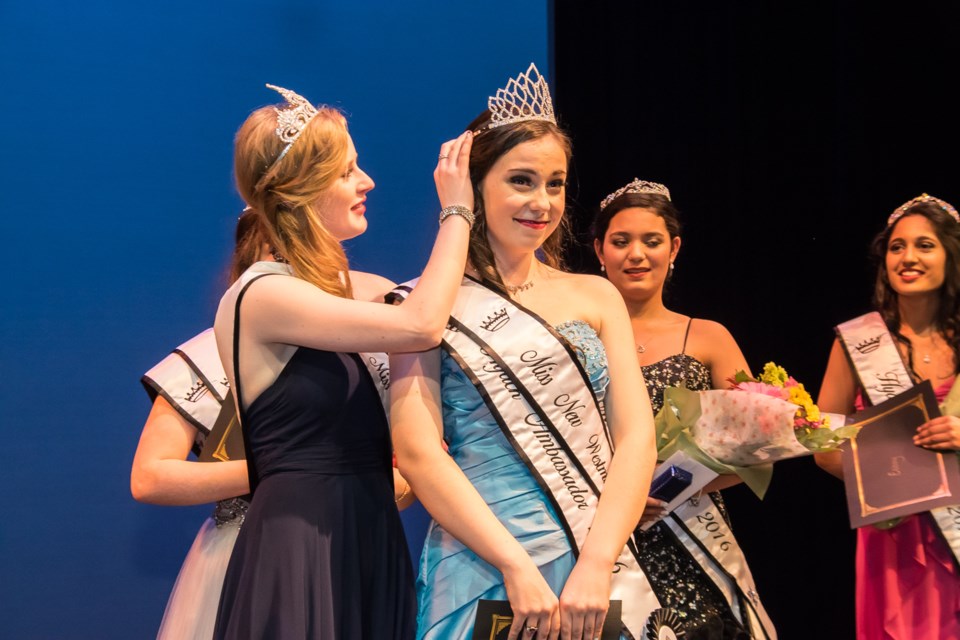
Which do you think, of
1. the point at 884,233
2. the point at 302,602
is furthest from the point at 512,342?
the point at 884,233

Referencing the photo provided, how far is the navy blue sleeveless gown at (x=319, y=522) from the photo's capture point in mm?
1577

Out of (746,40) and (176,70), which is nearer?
(176,70)

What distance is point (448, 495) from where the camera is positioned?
1617 mm

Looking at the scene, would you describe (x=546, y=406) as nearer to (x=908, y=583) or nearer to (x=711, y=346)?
(x=711, y=346)

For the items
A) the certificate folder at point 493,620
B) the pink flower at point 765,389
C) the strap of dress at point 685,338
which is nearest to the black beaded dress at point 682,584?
the strap of dress at point 685,338

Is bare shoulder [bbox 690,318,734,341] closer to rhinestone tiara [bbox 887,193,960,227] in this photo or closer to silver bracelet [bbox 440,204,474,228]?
rhinestone tiara [bbox 887,193,960,227]

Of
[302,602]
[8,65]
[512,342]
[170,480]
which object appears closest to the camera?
[302,602]

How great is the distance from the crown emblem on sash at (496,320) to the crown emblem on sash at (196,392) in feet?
2.65

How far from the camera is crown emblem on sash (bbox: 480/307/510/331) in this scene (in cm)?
177

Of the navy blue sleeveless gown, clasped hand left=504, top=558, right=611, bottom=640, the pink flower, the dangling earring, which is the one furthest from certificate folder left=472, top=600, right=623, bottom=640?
the pink flower

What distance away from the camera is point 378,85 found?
284 cm

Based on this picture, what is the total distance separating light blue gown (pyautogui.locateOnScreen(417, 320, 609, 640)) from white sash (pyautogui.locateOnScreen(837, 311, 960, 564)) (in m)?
1.16

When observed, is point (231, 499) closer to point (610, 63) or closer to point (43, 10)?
point (43, 10)

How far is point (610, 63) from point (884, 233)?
0.97 metres
